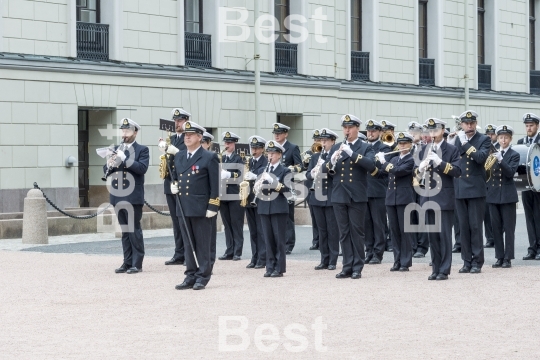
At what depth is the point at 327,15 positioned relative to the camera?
1300 inches

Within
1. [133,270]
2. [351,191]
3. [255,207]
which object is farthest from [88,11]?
[351,191]

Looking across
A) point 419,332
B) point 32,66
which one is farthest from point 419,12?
point 419,332

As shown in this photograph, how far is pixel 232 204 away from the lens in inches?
695

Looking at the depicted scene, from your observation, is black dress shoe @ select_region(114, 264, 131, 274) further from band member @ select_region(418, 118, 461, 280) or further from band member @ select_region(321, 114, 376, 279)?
band member @ select_region(418, 118, 461, 280)

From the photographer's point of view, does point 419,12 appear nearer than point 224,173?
No

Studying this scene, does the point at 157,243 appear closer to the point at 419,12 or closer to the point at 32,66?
the point at 32,66

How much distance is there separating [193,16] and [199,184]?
1679 cm

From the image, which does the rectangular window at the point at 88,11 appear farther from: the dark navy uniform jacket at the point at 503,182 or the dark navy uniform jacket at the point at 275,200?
the dark navy uniform jacket at the point at 503,182

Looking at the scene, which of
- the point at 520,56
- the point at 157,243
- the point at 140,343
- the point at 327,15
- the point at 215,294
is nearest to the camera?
the point at 140,343

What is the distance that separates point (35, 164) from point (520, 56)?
21.8 m

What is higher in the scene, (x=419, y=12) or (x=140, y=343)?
(x=419, y=12)

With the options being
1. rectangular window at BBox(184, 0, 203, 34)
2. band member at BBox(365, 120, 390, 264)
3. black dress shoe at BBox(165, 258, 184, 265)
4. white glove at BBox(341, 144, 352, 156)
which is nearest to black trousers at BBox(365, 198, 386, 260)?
band member at BBox(365, 120, 390, 264)

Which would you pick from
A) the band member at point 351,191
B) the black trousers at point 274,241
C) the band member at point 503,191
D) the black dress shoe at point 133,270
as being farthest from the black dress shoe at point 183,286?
the band member at point 503,191

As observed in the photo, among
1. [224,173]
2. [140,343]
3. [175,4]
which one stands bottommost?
[140,343]
